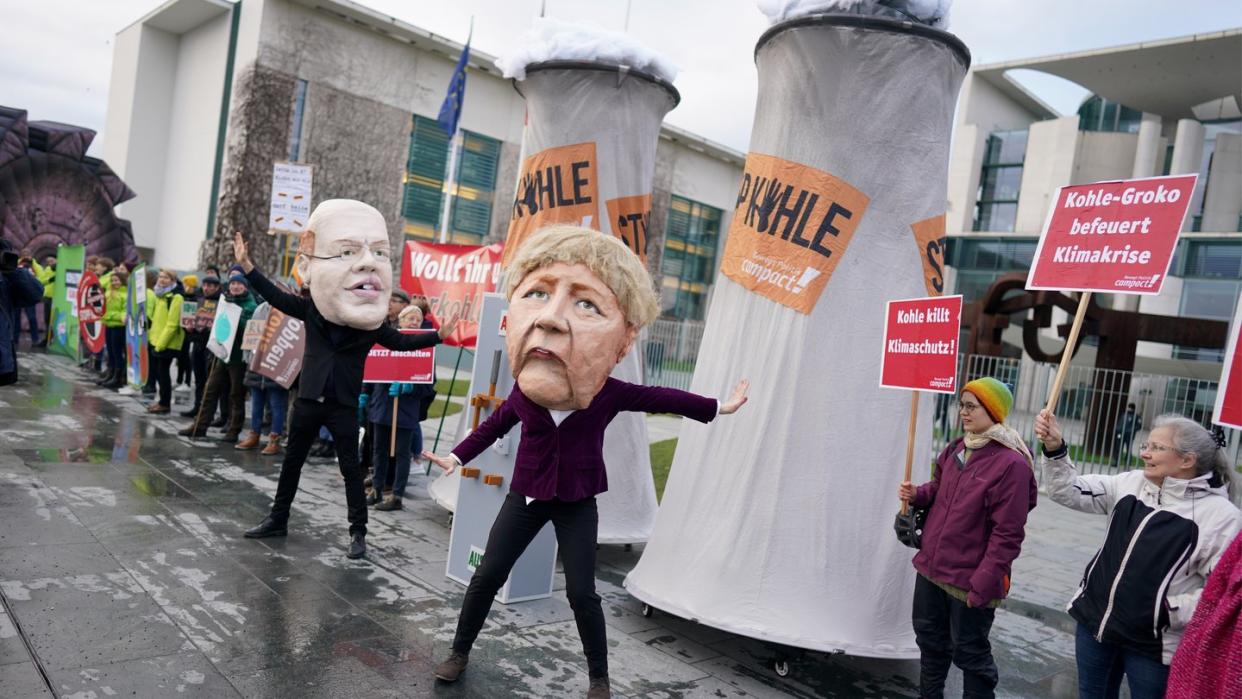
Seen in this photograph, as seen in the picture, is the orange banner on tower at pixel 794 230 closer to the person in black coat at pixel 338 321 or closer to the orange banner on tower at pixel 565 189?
the orange banner on tower at pixel 565 189

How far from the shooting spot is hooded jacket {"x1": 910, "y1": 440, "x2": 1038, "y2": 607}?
11.3 feet

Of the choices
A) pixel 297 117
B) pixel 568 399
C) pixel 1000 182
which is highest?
pixel 1000 182

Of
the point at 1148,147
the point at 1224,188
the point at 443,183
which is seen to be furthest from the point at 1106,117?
the point at 443,183

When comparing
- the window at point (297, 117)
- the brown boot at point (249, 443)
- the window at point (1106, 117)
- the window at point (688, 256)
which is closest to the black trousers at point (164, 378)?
the brown boot at point (249, 443)

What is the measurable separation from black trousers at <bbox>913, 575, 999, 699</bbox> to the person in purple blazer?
1330mm

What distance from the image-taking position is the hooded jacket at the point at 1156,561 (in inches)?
122

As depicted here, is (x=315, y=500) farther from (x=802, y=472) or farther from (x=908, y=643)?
(x=908, y=643)

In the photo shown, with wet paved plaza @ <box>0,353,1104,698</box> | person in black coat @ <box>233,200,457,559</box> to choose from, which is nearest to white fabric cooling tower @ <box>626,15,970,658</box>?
wet paved plaza @ <box>0,353,1104,698</box>

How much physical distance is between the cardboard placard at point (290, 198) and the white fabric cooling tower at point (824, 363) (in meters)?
6.67

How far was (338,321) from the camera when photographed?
5.35 m

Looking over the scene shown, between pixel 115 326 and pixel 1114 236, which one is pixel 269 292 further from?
pixel 115 326

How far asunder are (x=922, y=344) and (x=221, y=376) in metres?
7.56

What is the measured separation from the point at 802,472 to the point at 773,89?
2192 millimetres

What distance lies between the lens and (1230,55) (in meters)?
28.1
